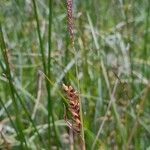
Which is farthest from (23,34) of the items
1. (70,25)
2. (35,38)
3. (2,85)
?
Answer: (70,25)

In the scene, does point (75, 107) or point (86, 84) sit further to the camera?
point (86, 84)

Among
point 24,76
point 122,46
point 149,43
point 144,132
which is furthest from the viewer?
point 149,43

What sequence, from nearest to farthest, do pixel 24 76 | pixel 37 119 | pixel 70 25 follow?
pixel 70 25 → pixel 37 119 → pixel 24 76

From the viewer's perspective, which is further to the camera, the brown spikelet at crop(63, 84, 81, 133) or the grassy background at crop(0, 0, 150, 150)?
the grassy background at crop(0, 0, 150, 150)

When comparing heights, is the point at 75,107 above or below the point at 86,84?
above

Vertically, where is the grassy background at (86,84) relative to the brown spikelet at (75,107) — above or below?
below

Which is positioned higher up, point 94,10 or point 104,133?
point 94,10

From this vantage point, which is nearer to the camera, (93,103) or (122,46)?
(93,103)

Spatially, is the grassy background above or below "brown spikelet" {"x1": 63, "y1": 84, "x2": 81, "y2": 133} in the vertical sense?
below

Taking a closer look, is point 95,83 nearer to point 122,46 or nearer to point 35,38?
point 122,46

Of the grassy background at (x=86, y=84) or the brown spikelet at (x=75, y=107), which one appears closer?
the brown spikelet at (x=75, y=107)

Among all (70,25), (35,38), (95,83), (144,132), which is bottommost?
(144,132)
